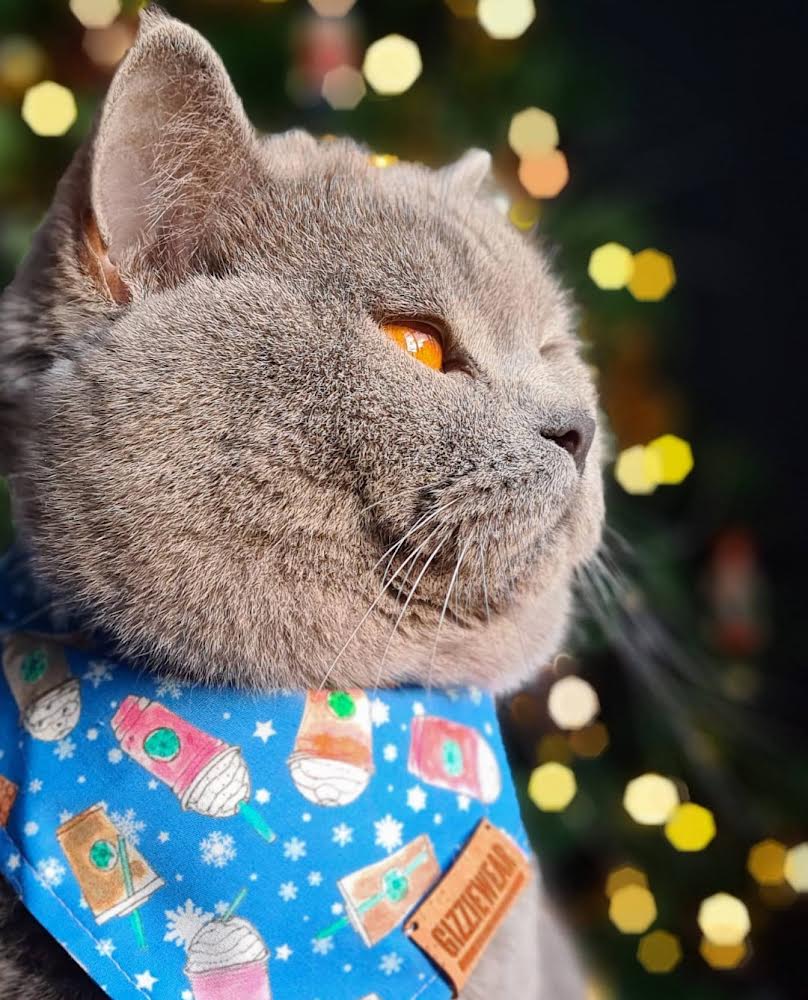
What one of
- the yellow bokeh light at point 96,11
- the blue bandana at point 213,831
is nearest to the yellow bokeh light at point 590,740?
the blue bandana at point 213,831

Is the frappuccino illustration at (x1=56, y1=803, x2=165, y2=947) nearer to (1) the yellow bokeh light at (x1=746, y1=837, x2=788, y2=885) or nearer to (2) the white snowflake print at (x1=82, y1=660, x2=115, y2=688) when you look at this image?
(2) the white snowflake print at (x1=82, y1=660, x2=115, y2=688)

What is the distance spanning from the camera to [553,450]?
0.65 metres

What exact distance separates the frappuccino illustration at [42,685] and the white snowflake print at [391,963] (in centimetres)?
26

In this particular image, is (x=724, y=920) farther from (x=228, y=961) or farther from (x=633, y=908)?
(x=228, y=961)

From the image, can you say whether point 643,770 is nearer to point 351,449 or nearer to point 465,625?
point 465,625

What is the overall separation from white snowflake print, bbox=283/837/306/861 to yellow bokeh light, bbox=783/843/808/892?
983 mm

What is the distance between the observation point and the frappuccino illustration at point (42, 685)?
0.64 m

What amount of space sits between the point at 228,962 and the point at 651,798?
2.61 feet

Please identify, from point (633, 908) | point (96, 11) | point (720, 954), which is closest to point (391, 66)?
point (96, 11)

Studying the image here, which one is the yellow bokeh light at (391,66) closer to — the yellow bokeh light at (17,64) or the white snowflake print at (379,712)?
the yellow bokeh light at (17,64)

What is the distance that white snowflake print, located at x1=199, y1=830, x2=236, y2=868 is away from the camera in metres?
0.60

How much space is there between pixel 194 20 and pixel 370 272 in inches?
26.6

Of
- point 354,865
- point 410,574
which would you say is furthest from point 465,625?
point 354,865

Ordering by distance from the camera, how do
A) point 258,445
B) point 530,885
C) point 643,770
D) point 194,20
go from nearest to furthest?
point 258,445
point 530,885
point 194,20
point 643,770
